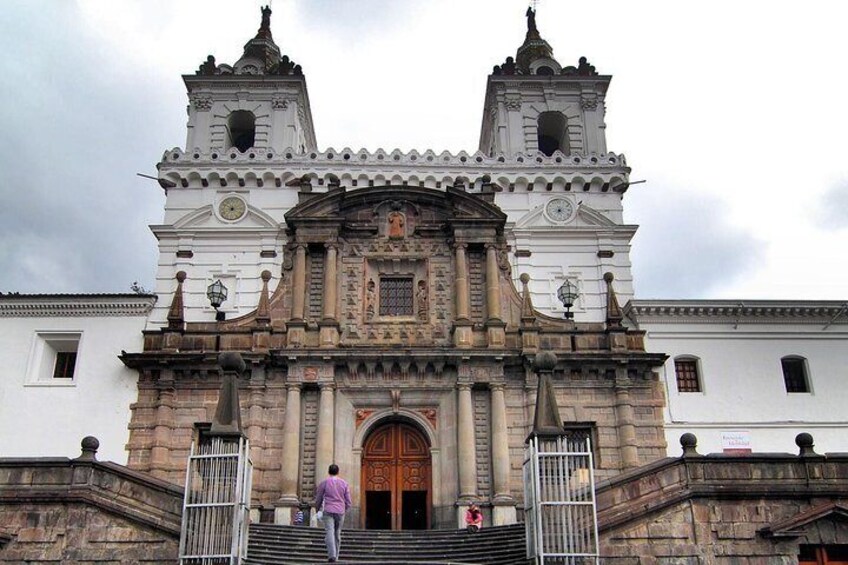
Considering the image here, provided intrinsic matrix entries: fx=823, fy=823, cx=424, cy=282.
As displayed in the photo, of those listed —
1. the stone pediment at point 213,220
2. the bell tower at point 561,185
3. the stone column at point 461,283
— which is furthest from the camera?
the stone pediment at point 213,220

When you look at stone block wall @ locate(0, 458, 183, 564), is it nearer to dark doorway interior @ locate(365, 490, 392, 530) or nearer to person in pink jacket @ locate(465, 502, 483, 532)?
person in pink jacket @ locate(465, 502, 483, 532)

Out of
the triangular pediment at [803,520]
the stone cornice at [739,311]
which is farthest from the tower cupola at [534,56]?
the triangular pediment at [803,520]

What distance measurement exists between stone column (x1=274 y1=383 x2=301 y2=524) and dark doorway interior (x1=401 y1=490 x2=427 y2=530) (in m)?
3.55

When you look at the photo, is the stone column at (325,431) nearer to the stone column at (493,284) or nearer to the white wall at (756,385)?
the stone column at (493,284)

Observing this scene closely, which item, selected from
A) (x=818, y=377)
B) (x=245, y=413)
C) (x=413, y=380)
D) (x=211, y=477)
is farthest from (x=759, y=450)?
(x=211, y=477)

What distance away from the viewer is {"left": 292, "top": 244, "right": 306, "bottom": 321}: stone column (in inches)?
1110

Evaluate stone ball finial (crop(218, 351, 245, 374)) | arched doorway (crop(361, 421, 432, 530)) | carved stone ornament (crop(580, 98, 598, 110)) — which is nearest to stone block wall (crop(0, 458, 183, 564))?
stone ball finial (crop(218, 351, 245, 374))

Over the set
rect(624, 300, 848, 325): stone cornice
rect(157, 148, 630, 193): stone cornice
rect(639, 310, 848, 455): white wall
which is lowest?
rect(639, 310, 848, 455): white wall

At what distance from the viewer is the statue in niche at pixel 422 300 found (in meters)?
28.7

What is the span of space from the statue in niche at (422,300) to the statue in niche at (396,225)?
1.97m

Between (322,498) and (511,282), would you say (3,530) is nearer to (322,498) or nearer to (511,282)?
(322,498)

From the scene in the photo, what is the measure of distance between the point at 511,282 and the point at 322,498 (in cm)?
1490

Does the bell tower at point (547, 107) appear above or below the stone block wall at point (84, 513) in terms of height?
above

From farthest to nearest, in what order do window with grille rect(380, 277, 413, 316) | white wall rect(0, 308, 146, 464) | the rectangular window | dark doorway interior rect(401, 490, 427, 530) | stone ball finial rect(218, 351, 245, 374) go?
window with grille rect(380, 277, 413, 316)
the rectangular window
white wall rect(0, 308, 146, 464)
dark doorway interior rect(401, 490, 427, 530)
stone ball finial rect(218, 351, 245, 374)
